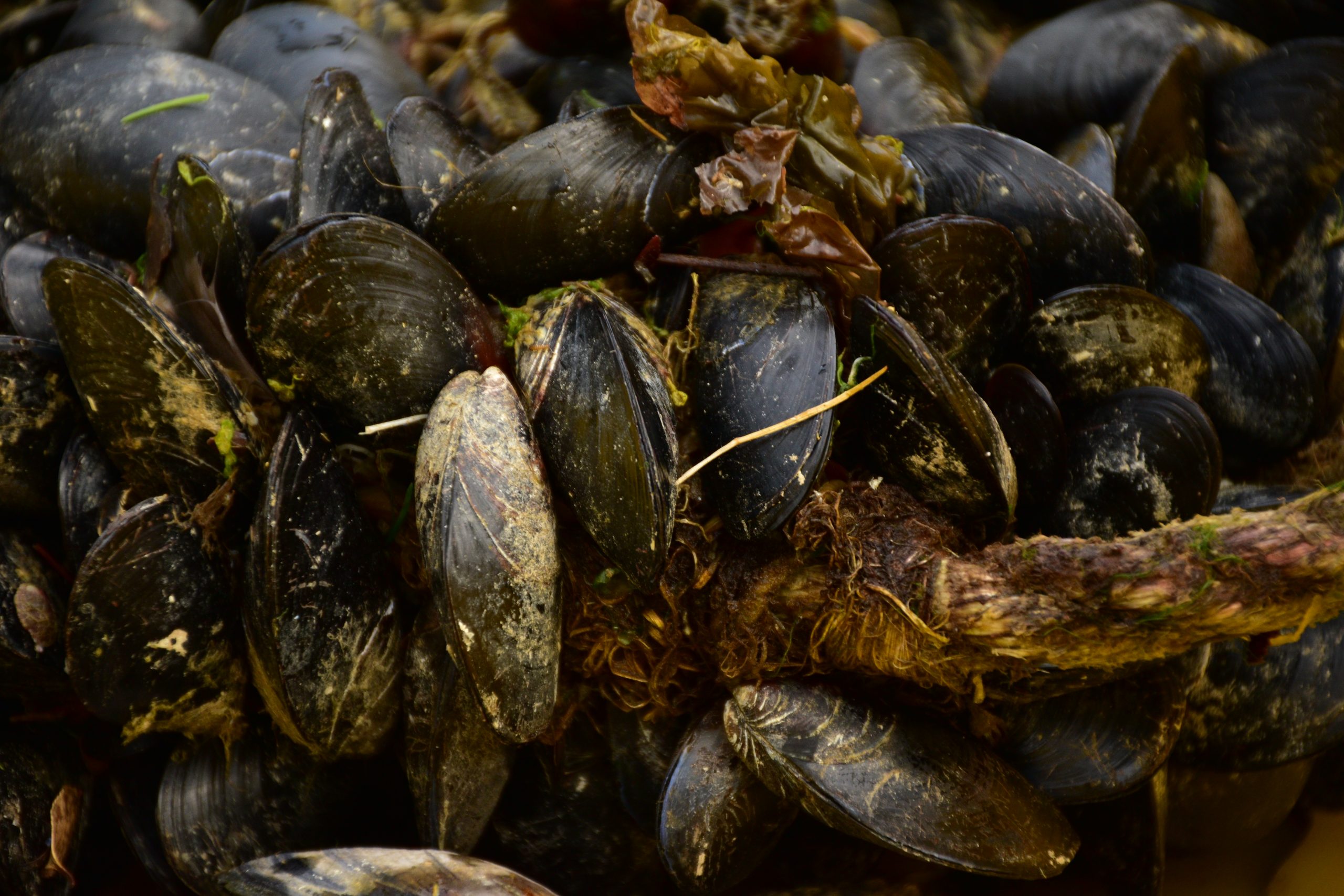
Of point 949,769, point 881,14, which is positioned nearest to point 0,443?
point 949,769

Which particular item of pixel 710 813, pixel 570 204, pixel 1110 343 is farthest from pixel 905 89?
pixel 710 813

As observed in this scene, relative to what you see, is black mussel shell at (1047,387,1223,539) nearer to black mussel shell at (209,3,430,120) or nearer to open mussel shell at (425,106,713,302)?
open mussel shell at (425,106,713,302)

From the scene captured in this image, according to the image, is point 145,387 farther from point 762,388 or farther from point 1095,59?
point 1095,59

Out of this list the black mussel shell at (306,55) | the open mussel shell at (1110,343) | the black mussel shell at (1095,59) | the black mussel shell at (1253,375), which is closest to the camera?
the open mussel shell at (1110,343)

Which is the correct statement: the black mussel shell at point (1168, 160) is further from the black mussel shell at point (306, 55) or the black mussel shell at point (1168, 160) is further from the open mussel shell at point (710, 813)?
the black mussel shell at point (306, 55)

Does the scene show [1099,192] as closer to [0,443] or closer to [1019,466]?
[1019,466]

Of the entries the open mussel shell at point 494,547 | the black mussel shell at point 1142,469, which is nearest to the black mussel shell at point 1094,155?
the black mussel shell at point 1142,469

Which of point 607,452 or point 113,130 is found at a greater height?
point 113,130
